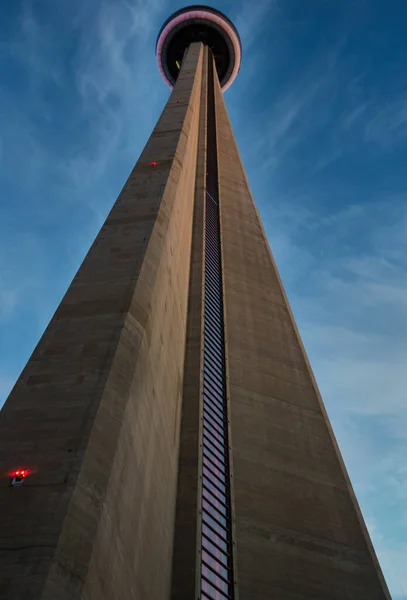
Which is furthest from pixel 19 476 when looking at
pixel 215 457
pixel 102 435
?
pixel 215 457

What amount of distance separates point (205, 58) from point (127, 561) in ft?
133

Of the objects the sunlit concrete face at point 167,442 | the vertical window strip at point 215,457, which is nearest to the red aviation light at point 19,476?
the sunlit concrete face at point 167,442

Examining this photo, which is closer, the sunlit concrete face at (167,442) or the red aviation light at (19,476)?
the sunlit concrete face at (167,442)

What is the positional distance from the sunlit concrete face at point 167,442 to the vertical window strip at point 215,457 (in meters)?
0.04

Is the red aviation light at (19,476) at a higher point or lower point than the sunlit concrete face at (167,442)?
lower

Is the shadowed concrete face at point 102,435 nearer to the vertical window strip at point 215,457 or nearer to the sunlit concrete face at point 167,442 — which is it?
the sunlit concrete face at point 167,442

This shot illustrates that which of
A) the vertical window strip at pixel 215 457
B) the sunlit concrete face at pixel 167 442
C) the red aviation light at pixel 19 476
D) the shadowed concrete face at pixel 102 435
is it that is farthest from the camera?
the vertical window strip at pixel 215 457

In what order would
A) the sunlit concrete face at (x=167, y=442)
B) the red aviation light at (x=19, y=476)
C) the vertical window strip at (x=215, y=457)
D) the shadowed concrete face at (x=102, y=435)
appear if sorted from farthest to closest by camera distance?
the vertical window strip at (x=215, y=457), the red aviation light at (x=19, y=476), the sunlit concrete face at (x=167, y=442), the shadowed concrete face at (x=102, y=435)

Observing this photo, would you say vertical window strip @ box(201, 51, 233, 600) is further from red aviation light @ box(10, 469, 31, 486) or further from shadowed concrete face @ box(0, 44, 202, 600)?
red aviation light @ box(10, 469, 31, 486)

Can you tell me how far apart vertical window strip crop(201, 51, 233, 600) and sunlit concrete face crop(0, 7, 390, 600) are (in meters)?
0.04

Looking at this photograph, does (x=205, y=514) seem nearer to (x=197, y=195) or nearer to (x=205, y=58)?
(x=197, y=195)

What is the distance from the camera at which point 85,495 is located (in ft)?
14.9

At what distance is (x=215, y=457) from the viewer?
38.3 feet

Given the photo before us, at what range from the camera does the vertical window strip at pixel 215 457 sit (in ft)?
30.0
